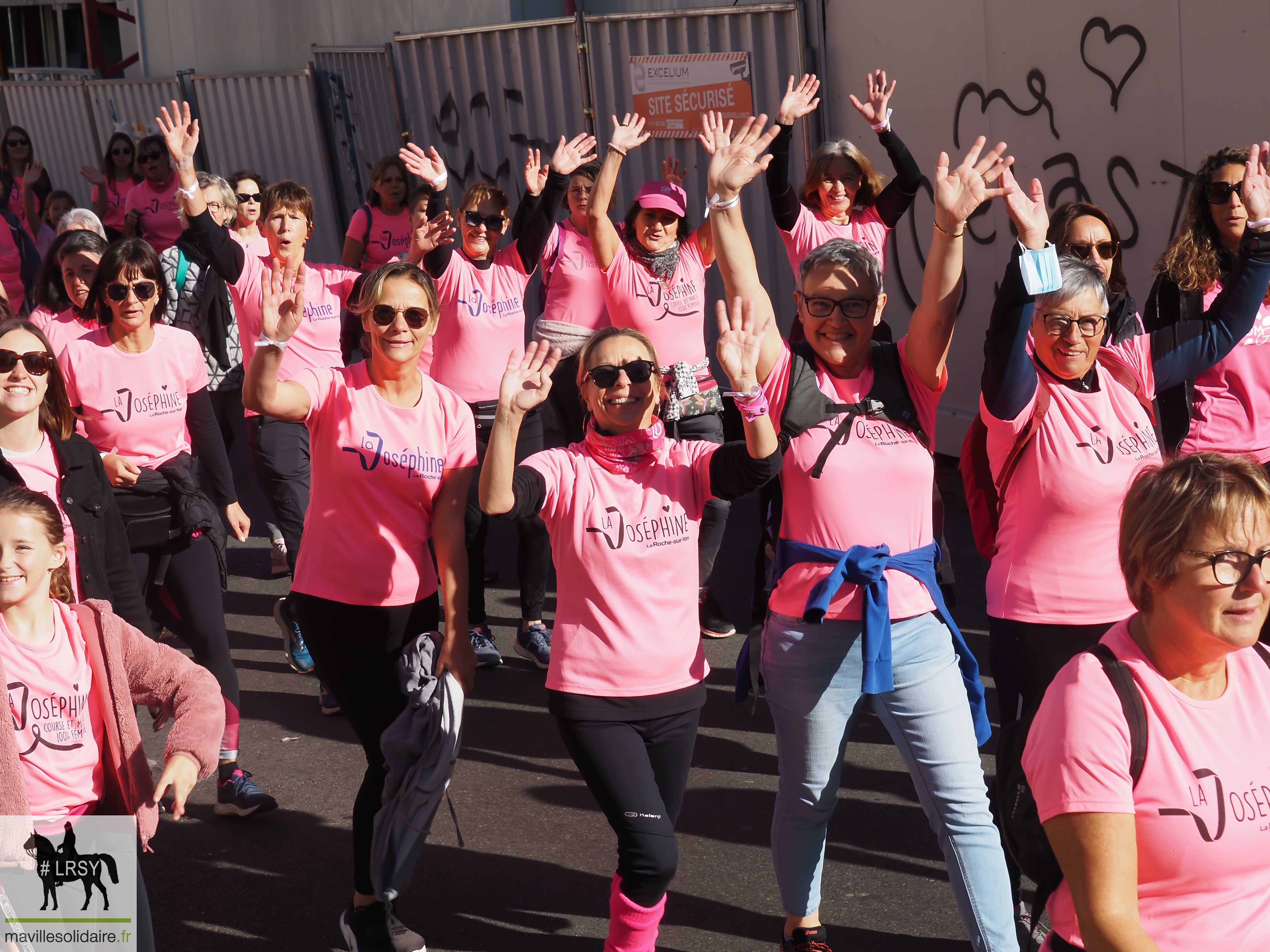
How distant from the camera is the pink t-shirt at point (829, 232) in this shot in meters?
6.14

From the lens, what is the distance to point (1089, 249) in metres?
4.49

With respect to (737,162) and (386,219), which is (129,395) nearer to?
(737,162)

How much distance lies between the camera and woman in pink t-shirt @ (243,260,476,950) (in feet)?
12.6

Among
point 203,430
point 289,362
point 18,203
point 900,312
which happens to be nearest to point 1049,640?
point 203,430

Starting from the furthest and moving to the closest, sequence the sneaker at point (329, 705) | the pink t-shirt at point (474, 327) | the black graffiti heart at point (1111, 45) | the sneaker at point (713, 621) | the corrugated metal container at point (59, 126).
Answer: the corrugated metal container at point (59, 126)
the black graffiti heart at point (1111, 45)
the pink t-shirt at point (474, 327)
the sneaker at point (713, 621)
the sneaker at point (329, 705)

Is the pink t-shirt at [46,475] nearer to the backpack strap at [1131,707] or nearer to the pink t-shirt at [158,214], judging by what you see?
the backpack strap at [1131,707]

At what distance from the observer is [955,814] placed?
338 cm

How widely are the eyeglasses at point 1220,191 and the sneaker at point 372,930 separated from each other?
11.5 feet

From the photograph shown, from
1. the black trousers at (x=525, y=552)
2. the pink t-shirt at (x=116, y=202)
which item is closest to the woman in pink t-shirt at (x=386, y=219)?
the black trousers at (x=525, y=552)

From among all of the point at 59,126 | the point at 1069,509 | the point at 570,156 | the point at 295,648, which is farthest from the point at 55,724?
the point at 59,126

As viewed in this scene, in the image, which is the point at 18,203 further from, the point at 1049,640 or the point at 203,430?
the point at 1049,640

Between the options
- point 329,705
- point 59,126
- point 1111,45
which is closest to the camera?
point 329,705

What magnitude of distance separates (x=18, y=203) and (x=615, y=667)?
14740mm

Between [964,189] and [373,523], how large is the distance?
1.86m
